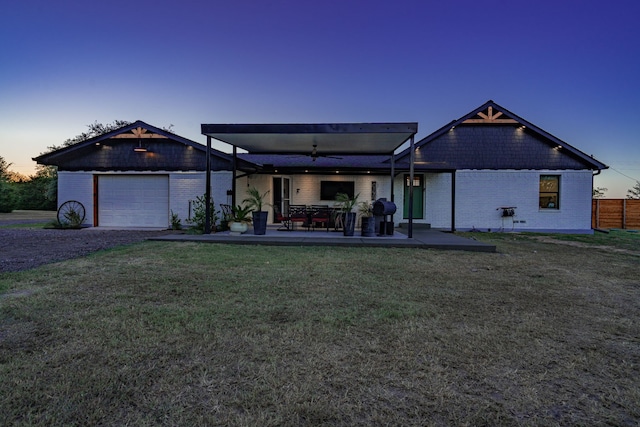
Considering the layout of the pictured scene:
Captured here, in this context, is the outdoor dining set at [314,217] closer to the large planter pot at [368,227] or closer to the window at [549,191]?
the large planter pot at [368,227]

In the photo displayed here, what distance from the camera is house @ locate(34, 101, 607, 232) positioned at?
1357cm

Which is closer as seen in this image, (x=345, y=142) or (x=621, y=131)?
(x=345, y=142)

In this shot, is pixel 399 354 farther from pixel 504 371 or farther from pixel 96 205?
pixel 96 205

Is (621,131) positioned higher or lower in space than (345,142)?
higher

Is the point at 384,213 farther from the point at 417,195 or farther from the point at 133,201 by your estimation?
the point at 133,201

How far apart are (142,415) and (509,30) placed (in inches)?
622

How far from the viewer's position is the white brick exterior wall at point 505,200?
1359 centimetres

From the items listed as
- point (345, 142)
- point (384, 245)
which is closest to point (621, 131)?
point (345, 142)

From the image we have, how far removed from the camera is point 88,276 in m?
4.82

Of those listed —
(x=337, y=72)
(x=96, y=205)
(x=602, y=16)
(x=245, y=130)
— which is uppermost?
(x=602, y=16)

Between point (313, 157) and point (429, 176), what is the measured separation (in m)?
4.93

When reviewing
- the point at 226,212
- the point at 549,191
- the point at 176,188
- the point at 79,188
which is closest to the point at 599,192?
the point at 549,191

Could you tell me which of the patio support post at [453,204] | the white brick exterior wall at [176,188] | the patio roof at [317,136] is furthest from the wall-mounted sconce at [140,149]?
the patio support post at [453,204]

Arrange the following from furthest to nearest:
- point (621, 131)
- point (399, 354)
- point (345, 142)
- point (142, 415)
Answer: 1. point (621, 131)
2. point (345, 142)
3. point (399, 354)
4. point (142, 415)
